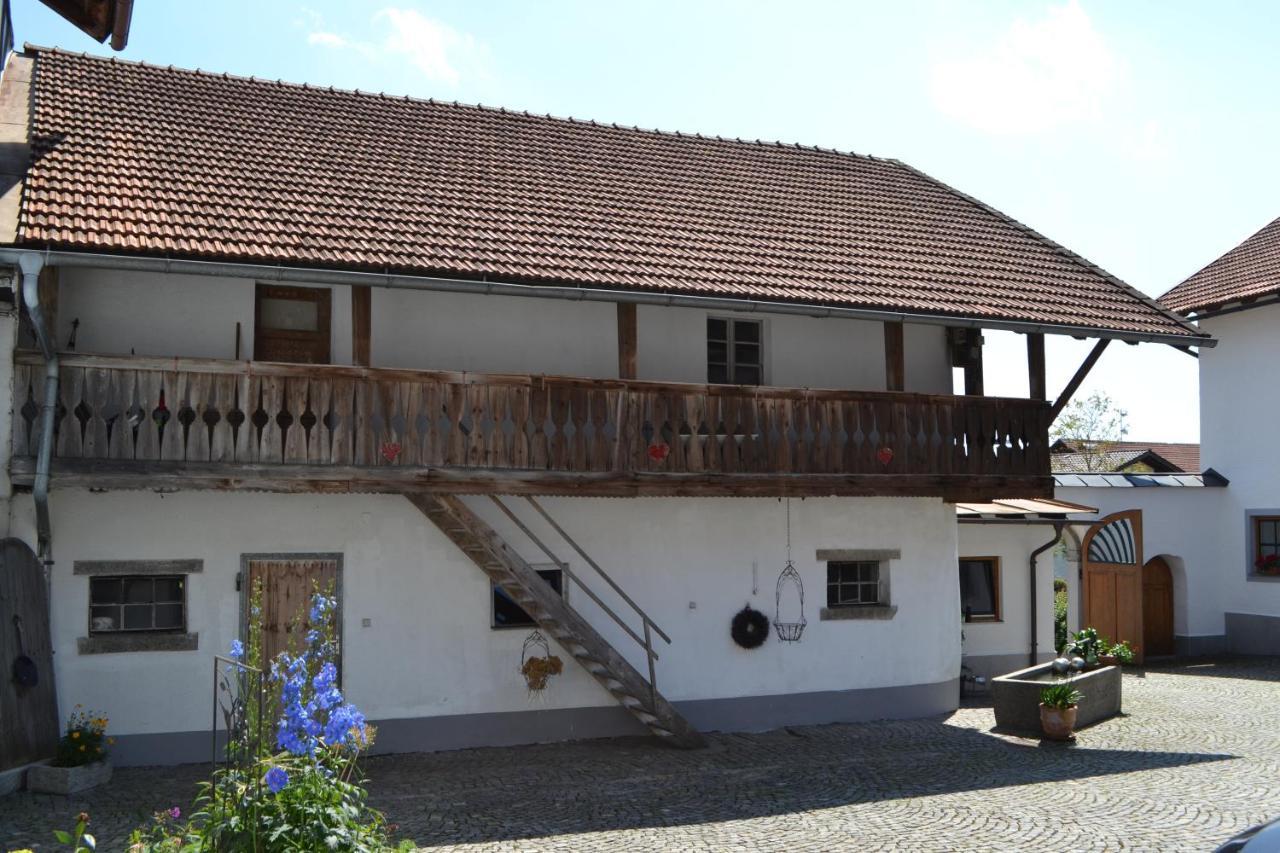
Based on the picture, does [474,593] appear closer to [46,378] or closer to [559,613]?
[559,613]

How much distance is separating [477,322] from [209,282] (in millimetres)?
2880

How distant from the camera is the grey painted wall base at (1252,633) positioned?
2245cm

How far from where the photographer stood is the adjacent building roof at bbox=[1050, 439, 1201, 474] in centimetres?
3531

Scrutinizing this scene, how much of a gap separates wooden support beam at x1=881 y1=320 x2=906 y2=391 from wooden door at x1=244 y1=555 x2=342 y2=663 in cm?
695

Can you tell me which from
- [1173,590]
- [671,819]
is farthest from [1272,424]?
[671,819]

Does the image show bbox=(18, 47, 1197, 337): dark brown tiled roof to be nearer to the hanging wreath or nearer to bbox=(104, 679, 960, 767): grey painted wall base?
the hanging wreath

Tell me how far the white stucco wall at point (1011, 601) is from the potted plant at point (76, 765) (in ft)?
39.2

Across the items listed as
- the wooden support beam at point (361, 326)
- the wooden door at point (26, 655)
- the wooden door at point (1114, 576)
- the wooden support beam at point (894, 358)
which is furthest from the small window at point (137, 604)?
the wooden door at point (1114, 576)

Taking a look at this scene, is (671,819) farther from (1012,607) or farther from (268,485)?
(1012,607)

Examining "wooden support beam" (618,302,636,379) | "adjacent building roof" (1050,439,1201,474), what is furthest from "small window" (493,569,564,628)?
"adjacent building roof" (1050,439,1201,474)

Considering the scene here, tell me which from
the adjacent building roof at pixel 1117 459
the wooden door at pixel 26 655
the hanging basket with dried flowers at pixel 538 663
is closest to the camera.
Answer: the wooden door at pixel 26 655

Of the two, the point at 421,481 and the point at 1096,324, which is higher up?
the point at 1096,324

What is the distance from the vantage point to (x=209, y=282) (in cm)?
1269

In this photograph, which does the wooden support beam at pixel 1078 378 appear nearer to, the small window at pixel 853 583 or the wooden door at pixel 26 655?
the small window at pixel 853 583
